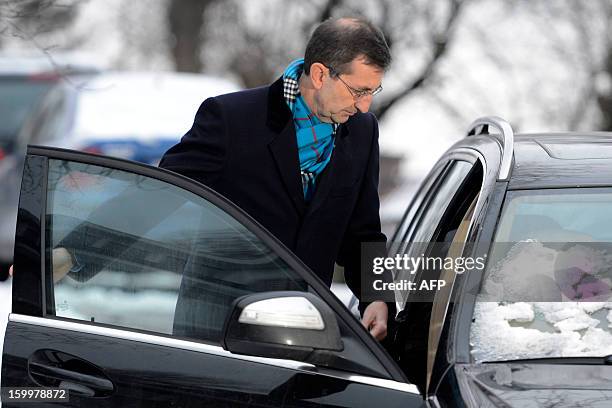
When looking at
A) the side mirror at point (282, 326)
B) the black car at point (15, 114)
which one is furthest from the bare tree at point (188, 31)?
the side mirror at point (282, 326)

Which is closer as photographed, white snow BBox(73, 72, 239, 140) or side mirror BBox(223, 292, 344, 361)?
side mirror BBox(223, 292, 344, 361)

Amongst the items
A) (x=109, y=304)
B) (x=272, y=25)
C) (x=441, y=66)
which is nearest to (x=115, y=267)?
(x=109, y=304)

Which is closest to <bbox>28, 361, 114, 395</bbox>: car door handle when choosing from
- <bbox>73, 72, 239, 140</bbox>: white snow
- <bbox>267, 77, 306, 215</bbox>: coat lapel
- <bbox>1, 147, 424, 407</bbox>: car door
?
<bbox>1, 147, 424, 407</bbox>: car door

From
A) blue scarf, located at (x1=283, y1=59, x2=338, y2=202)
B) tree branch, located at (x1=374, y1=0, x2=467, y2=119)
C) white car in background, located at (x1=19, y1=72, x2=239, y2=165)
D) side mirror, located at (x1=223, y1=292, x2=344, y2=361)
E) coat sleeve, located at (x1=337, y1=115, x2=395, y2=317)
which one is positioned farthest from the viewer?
tree branch, located at (x1=374, y1=0, x2=467, y2=119)

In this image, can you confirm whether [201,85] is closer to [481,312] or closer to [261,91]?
[261,91]

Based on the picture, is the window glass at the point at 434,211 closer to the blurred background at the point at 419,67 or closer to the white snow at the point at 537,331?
the white snow at the point at 537,331

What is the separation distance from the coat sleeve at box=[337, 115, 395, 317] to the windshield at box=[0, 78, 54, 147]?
6.49 metres

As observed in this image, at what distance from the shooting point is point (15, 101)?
410 inches

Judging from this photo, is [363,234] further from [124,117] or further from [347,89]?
[124,117]

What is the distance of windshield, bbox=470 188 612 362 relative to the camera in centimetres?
290

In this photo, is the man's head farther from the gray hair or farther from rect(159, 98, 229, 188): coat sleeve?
rect(159, 98, 229, 188): coat sleeve

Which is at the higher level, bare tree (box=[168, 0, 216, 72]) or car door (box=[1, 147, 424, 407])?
bare tree (box=[168, 0, 216, 72])

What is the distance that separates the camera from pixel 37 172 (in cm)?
300

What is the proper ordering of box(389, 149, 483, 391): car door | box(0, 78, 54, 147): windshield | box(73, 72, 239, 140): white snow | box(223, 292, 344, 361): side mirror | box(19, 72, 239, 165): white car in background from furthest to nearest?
box(0, 78, 54, 147): windshield
box(73, 72, 239, 140): white snow
box(19, 72, 239, 165): white car in background
box(389, 149, 483, 391): car door
box(223, 292, 344, 361): side mirror
